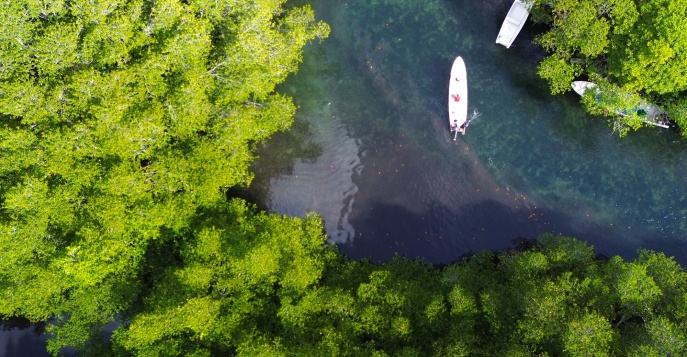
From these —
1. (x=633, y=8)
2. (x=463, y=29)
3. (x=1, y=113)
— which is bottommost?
(x=1, y=113)

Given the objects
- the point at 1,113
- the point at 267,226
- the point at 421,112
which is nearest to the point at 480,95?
the point at 421,112

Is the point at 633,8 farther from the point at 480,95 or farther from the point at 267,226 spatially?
the point at 267,226

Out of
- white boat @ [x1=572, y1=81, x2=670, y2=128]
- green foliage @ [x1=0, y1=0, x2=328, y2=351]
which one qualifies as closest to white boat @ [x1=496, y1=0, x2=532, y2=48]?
white boat @ [x1=572, y1=81, x2=670, y2=128]

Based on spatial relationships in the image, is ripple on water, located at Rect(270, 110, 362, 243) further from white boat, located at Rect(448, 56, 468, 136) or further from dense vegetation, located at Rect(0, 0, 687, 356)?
white boat, located at Rect(448, 56, 468, 136)

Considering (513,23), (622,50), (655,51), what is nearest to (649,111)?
(622,50)

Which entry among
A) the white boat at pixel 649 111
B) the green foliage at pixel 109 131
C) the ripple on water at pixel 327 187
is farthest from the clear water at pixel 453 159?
the green foliage at pixel 109 131

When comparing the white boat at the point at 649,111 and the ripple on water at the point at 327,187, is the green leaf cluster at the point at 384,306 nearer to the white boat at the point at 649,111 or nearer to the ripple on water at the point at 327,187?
the ripple on water at the point at 327,187

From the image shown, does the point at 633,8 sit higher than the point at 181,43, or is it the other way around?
the point at 633,8

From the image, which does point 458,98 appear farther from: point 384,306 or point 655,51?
point 384,306
